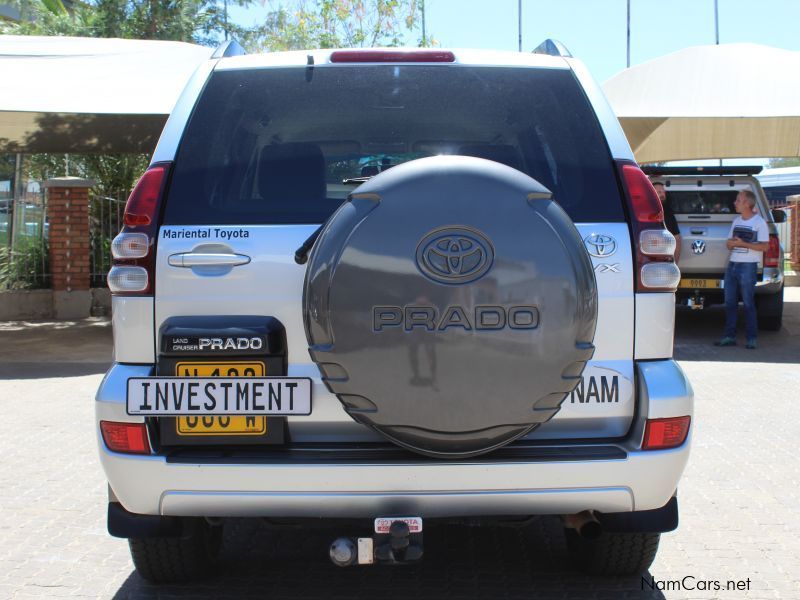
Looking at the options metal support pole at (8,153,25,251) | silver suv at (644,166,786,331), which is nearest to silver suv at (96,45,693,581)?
silver suv at (644,166,786,331)

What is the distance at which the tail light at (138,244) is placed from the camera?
9.78 feet

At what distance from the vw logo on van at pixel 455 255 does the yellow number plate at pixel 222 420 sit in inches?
26.4

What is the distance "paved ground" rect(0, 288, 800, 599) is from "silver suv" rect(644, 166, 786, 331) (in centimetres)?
496

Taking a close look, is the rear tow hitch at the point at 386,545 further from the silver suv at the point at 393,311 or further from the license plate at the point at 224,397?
the license plate at the point at 224,397

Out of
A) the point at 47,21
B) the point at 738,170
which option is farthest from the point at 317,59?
the point at 47,21

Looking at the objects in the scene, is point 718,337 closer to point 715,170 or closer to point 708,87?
point 715,170

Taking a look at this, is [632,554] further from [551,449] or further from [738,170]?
[738,170]

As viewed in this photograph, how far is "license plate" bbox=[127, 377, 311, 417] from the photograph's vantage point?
9.39ft

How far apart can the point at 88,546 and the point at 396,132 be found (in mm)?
2375

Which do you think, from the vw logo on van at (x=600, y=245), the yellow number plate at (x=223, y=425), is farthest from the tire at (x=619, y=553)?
the yellow number plate at (x=223, y=425)

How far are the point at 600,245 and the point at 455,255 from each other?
2.06 feet

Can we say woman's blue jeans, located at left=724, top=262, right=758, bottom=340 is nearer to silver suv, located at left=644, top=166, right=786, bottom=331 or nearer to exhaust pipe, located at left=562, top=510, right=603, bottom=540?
silver suv, located at left=644, top=166, right=786, bottom=331

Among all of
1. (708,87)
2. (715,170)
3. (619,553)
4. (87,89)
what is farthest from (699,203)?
(619,553)

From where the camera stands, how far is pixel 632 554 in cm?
356
